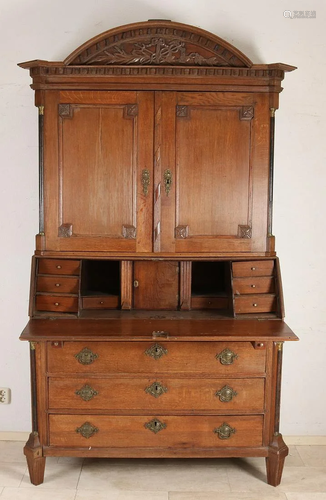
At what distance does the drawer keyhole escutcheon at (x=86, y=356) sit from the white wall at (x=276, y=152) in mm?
754

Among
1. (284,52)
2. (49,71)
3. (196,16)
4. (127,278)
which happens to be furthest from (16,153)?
(284,52)

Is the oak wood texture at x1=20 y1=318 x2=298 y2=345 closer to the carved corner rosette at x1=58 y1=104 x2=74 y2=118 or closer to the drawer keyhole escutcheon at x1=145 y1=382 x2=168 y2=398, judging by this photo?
the drawer keyhole escutcheon at x1=145 y1=382 x2=168 y2=398

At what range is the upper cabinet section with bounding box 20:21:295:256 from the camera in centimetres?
318

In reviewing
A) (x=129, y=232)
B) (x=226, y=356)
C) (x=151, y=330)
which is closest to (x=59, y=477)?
(x=151, y=330)

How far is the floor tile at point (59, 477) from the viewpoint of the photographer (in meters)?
3.24

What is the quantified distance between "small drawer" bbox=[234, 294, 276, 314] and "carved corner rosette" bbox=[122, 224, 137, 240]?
2.07 ft

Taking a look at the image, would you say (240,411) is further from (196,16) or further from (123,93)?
(196,16)

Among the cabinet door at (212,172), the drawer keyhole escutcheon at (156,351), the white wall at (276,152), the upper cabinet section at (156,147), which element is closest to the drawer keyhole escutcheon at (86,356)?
the drawer keyhole escutcheon at (156,351)

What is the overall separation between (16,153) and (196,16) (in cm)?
127

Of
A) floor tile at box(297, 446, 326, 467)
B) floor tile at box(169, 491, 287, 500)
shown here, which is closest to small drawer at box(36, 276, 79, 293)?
floor tile at box(169, 491, 287, 500)

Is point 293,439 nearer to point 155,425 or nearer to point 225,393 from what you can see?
point 225,393

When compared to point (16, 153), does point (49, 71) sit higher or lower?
higher

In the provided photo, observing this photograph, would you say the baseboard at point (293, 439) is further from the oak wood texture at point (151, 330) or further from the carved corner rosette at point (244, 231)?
the carved corner rosette at point (244, 231)

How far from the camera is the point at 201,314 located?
134 inches
